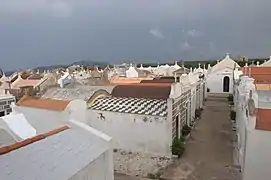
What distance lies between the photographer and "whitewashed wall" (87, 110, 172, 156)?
1277cm

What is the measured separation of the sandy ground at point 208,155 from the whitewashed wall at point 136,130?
127 cm

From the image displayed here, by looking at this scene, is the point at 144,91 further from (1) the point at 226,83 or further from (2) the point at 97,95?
(1) the point at 226,83

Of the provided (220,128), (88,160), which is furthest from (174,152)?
(88,160)

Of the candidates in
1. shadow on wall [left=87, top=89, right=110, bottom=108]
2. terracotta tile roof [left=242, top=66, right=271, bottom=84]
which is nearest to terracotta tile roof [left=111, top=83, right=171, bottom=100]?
shadow on wall [left=87, top=89, right=110, bottom=108]

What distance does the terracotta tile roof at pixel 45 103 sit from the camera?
42.4ft

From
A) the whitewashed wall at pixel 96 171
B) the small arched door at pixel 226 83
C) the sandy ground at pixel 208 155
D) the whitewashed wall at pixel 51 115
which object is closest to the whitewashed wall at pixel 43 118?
the whitewashed wall at pixel 51 115

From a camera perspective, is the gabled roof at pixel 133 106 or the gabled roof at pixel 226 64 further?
the gabled roof at pixel 226 64

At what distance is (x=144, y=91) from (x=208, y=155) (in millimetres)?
5138

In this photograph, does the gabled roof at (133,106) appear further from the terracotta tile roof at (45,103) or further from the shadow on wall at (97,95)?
the terracotta tile roof at (45,103)

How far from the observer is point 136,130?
13461 millimetres

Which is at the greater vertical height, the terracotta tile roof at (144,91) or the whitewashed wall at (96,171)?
the terracotta tile roof at (144,91)

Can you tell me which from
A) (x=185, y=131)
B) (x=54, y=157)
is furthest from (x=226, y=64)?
(x=54, y=157)

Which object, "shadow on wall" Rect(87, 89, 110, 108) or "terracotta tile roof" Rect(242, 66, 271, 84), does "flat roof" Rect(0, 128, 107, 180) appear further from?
"terracotta tile roof" Rect(242, 66, 271, 84)

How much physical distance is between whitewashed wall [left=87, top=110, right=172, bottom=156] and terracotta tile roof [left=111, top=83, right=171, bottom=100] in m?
2.26
